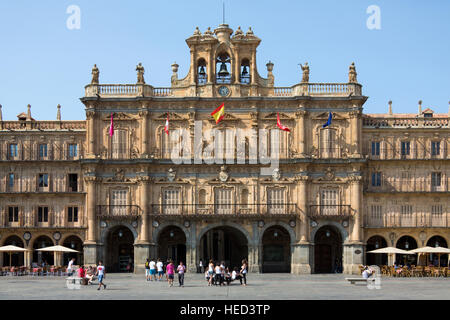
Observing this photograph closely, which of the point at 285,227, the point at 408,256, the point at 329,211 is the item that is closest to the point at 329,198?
the point at 329,211

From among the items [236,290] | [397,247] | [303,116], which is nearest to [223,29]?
[303,116]

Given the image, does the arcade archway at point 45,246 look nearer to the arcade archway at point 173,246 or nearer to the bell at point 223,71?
the arcade archway at point 173,246

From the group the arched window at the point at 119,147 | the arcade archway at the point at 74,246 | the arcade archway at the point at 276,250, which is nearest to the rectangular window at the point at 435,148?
the arcade archway at the point at 276,250

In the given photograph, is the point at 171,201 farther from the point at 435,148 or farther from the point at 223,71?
the point at 435,148

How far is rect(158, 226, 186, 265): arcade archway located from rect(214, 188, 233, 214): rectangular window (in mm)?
5182

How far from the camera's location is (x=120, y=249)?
2810 inches

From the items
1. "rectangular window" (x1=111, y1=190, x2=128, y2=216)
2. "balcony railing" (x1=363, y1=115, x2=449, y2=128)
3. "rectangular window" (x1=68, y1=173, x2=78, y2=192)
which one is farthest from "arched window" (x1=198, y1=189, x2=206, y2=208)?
"balcony railing" (x1=363, y1=115, x2=449, y2=128)

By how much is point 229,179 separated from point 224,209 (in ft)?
9.46

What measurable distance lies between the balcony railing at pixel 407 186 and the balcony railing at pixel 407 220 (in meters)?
2.42

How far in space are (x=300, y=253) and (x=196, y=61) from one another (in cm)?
2093

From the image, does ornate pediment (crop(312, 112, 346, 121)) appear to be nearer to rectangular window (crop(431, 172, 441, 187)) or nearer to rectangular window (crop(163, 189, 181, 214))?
rectangular window (crop(431, 172, 441, 187))

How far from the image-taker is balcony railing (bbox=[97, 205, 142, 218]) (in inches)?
2680

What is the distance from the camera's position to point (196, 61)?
7006 centimetres

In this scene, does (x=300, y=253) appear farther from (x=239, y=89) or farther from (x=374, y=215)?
(x=239, y=89)
